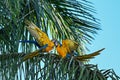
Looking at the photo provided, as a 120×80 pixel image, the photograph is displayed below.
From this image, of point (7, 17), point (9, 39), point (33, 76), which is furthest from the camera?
point (9, 39)

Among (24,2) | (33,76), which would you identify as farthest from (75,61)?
(24,2)

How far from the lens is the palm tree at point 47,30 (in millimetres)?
2023

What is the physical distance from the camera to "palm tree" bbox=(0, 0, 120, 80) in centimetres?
202

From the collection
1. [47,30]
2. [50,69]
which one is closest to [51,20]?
[47,30]

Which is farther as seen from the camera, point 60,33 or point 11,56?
point 60,33

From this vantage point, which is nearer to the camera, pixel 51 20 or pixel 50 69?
pixel 50 69

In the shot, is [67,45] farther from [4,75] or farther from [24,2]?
[24,2]

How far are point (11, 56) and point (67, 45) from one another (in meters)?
0.31

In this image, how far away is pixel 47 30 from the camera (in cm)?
295

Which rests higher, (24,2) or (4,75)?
(24,2)

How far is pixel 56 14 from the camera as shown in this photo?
2.90m

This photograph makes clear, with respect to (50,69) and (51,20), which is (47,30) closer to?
(51,20)

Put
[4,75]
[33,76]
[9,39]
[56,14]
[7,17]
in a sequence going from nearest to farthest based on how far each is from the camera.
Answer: [33,76] → [4,75] → [7,17] → [9,39] → [56,14]

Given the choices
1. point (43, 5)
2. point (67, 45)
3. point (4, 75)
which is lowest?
point (4, 75)
